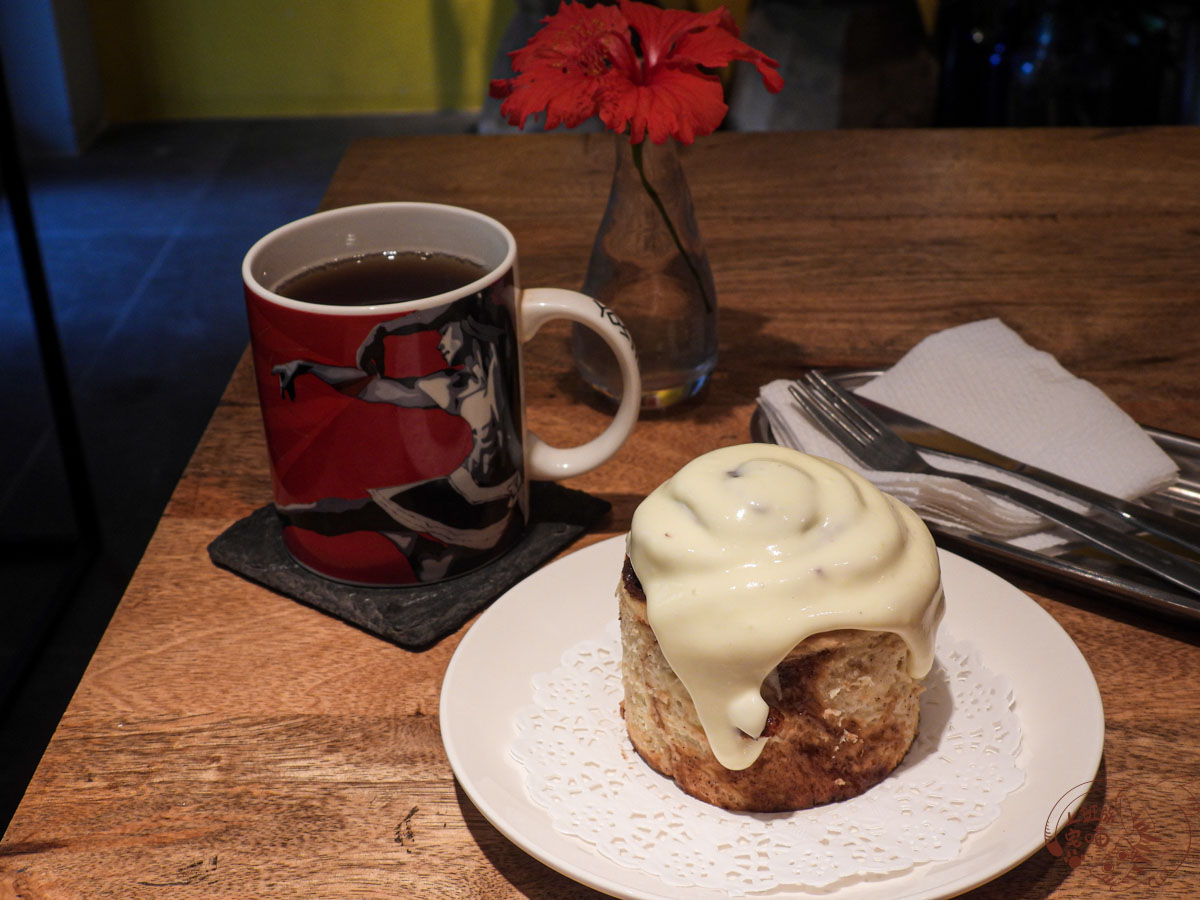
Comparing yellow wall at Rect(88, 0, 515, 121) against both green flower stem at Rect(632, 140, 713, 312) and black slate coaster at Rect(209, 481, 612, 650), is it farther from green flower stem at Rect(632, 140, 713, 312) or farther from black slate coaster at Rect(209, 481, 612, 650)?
black slate coaster at Rect(209, 481, 612, 650)

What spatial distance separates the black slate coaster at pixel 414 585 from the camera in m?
0.66

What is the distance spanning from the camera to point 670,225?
0.81m

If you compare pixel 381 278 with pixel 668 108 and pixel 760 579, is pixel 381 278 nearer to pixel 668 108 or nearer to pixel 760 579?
pixel 668 108

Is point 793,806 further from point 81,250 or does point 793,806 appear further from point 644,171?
point 81,250

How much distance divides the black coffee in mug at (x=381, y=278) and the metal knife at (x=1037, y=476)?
308mm

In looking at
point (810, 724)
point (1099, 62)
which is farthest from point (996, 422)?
point (1099, 62)

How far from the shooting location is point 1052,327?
3.20ft

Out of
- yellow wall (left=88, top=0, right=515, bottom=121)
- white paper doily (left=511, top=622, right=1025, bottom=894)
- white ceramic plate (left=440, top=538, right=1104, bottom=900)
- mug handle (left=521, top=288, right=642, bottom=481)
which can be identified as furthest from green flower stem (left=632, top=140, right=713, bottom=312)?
yellow wall (left=88, top=0, right=515, bottom=121)

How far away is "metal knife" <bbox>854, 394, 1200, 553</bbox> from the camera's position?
2.24 ft

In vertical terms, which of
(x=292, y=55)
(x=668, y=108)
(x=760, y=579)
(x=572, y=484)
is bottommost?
(x=292, y=55)

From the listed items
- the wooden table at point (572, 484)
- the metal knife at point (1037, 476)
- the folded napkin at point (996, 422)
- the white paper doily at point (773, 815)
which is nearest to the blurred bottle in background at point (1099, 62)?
the wooden table at point (572, 484)

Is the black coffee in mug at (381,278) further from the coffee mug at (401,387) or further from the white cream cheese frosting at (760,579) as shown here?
the white cream cheese frosting at (760,579)

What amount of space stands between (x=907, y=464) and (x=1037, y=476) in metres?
0.08

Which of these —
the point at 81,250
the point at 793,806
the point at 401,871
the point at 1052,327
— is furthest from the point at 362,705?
the point at 81,250
